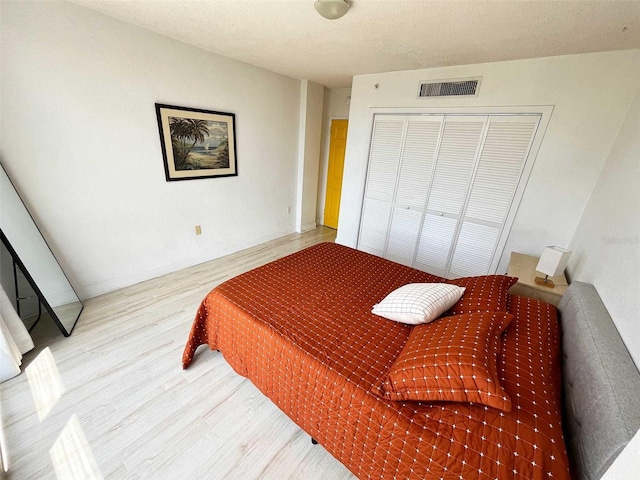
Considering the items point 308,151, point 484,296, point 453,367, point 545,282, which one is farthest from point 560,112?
point 308,151

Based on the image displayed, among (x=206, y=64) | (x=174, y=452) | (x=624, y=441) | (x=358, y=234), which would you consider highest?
(x=206, y=64)

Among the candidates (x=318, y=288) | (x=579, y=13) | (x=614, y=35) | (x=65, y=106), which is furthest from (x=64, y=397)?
(x=614, y=35)

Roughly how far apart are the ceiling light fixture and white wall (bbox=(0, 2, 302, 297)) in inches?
64.1

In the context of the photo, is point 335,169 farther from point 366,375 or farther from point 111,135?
point 366,375

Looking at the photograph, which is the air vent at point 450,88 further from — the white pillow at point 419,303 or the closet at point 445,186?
the white pillow at point 419,303

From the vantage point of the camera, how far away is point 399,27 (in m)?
1.81

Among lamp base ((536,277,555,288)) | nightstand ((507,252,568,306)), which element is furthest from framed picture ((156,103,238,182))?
lamp base ((536,277,555,288))

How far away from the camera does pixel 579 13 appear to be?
4.78 feet

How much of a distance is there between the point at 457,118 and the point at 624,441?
2.72 meters

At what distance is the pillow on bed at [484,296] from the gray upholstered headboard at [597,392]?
1.05ft

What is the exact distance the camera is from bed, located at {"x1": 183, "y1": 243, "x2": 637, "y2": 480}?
0.84 m

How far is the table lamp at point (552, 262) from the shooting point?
5.81 ft

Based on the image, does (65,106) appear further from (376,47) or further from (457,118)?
(457,118)

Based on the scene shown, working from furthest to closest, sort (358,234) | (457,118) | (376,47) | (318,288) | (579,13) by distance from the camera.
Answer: (358,234), (457,118), (376,47), (318,288), (579,13)
